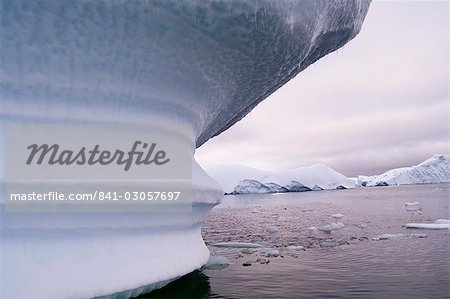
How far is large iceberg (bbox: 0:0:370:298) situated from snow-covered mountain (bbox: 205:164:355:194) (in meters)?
46.4

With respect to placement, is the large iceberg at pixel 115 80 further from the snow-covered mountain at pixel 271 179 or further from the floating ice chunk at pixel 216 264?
the snow-covered mountain at pixel 271 179

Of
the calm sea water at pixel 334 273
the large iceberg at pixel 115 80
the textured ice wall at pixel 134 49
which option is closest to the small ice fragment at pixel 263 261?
the calm sea water at pixel 334 273

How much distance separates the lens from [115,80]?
2998 millimetres

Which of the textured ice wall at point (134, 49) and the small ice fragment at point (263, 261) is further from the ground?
the textured ice wall at point (134, 49)

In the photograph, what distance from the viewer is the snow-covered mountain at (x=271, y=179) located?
168 ft

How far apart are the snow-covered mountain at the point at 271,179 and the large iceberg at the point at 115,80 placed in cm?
4645

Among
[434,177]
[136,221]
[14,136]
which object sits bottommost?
[136,221]

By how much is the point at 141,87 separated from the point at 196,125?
1096mm

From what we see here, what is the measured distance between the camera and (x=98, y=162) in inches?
115

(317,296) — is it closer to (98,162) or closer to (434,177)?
(98,162)

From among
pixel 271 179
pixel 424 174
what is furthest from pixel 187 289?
pixel 424 174

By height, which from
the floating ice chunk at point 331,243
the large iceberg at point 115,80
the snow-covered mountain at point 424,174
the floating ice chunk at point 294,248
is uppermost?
the snow-covered mountain at point 424,174

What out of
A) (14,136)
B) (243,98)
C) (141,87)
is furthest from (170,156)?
(243,98)

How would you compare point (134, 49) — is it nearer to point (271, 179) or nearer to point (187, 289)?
point (187, 289)
